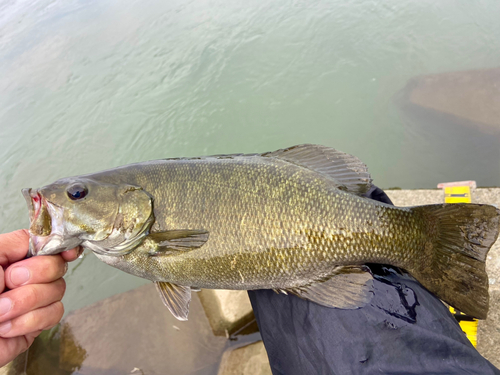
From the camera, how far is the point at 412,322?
1520 millimetres

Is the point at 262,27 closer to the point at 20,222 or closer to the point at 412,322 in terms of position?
the point at 20,222

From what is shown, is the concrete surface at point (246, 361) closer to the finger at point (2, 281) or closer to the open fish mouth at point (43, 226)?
the open fish mouth at point (43, 226)

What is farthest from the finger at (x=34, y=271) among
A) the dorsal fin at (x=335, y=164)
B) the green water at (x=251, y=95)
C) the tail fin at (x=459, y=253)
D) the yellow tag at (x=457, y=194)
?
the yellow tag at (x=457, y=194)

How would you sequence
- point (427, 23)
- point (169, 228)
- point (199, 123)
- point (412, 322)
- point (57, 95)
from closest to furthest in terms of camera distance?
point (412, 322)
point (169, 228)
point (199, 123)
point (427, 23)
point (57, 95)

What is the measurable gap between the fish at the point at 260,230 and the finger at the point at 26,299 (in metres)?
0.18

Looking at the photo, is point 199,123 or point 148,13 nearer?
point 199,123

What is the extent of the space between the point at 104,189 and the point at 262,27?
25.4 feet

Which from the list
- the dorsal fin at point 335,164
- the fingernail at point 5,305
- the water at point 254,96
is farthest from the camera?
the water at point 254,96

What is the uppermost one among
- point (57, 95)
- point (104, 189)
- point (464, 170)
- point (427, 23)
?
point (427, 23)

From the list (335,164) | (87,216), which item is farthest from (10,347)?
(335,164)

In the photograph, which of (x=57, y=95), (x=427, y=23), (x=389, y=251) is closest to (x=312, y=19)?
(x=427, y=23)

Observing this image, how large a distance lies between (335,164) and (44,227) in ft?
5.41

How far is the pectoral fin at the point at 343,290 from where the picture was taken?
1562 mm

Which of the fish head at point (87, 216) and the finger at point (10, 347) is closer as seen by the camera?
the finger at point (10, 347)
